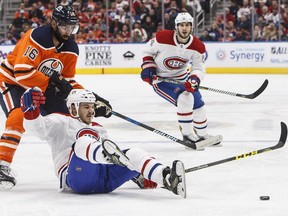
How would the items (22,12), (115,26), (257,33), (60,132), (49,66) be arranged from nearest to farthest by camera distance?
1. (60,132)
2. (49,66)
3. (257,33)
4. (115,26)
5. (22,12)

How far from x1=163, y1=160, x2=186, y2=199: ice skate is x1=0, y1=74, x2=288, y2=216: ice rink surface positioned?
0.08 m

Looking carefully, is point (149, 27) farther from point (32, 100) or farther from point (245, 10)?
point (32, 100)

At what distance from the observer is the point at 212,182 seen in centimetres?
424

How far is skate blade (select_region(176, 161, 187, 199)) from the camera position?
11.5ft

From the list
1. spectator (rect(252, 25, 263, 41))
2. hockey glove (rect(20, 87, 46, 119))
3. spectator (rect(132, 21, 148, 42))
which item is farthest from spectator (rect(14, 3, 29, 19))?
hockey glove (rect(20, 87, 46, 119))

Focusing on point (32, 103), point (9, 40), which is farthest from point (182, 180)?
point (9, 40)

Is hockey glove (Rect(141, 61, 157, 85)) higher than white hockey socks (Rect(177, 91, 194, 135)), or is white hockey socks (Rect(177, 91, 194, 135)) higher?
hockey glove (Rect(141, 61, 157, 85))

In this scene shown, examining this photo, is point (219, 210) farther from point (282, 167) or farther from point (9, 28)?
point (9, 28)

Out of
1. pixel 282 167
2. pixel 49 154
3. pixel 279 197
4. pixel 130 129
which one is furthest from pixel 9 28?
pixel 279 197

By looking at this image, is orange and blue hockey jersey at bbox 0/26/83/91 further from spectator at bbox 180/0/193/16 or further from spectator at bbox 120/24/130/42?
spectator at bbox 180/0/193/16

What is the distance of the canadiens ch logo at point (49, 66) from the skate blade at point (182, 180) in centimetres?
127

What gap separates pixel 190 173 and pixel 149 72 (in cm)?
173

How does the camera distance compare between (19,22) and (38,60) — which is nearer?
(38,60)

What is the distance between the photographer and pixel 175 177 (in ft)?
11.6
